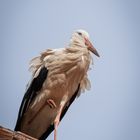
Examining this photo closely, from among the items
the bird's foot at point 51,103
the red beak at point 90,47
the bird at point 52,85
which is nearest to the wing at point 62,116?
the bird at point 52,85

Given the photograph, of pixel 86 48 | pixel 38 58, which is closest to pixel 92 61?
pixel 86 48

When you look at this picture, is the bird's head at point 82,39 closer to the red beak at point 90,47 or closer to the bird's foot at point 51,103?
the red beak at point 90,47

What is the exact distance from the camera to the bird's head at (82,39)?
6.62 m

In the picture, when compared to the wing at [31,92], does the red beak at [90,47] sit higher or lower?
higher

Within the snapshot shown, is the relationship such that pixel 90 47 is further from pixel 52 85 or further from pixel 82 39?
pixel 52 85

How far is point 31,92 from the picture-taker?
21.4 ft

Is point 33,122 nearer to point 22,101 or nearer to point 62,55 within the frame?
point 22,101

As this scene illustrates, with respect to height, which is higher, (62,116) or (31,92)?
Answer: (31,92)

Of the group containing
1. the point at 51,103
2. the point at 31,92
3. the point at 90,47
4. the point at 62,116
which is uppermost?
the point at 90,47

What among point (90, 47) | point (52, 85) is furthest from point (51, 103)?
point (90, 47)

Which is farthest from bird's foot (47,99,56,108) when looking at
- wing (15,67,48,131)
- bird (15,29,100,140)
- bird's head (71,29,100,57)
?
bird's head (71,29,100,57)

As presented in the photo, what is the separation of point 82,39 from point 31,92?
0.75 metres

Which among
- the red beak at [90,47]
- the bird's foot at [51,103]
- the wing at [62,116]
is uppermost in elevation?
the red beak at [90,47]

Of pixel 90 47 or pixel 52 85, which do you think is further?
pixel 90 47
